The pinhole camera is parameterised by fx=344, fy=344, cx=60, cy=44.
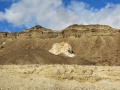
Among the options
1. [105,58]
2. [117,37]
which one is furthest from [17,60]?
[117,37]

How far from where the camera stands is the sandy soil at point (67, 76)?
25.3 m

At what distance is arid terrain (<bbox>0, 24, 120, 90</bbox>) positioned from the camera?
997 inches

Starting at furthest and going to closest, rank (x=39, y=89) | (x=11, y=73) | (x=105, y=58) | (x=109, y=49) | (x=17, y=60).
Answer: (x=109, y=49), (x=105, y=58), (x=17, y=60), (x=11, y=73), (x=39, y=89)

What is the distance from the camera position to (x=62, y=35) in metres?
106

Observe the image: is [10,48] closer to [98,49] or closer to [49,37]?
[49,37]

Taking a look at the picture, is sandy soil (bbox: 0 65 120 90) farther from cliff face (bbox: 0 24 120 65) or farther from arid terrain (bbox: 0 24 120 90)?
cliff face (bbox: 0 24 120 65)

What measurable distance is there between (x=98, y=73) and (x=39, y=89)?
4859 mm

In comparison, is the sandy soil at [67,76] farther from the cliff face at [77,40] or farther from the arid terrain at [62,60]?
the cliff face at [77,40]

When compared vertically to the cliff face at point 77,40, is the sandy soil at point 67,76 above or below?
below

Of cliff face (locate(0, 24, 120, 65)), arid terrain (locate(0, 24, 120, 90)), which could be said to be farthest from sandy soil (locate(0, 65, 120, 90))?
cliff face (locate(0, 24, 120, 65))

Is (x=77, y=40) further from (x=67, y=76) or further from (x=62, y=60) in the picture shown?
(x=67, y=76)

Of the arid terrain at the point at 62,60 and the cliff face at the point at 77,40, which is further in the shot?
the cliff face at the point at 77,40

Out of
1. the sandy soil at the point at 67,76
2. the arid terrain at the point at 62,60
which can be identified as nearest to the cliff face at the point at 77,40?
the arid terrain at the point at 62,60

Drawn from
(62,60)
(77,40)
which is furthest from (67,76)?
(77,40)
